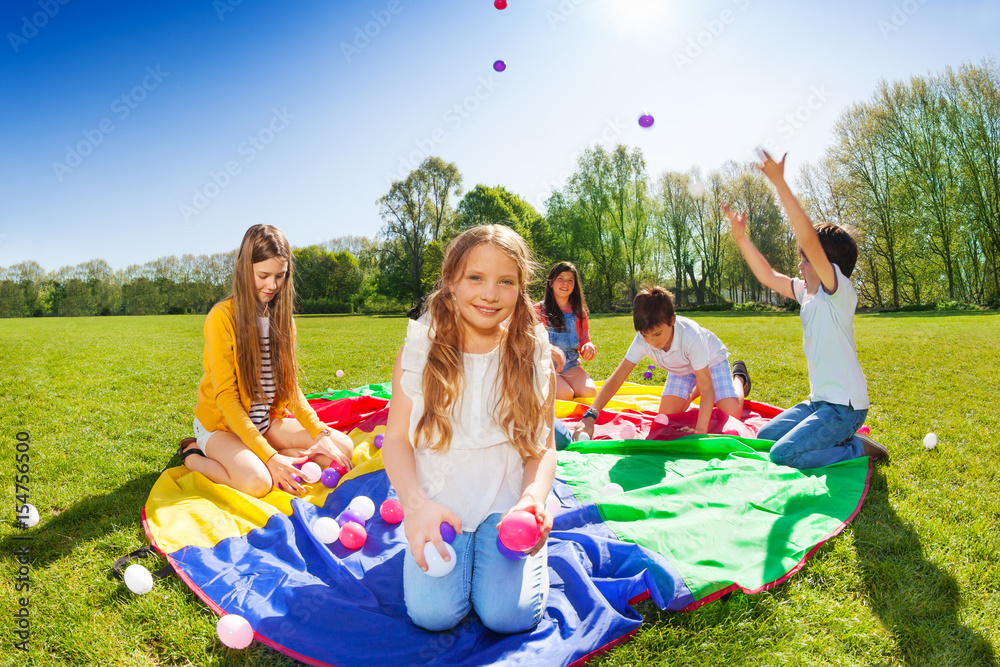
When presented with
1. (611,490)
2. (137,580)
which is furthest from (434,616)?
(611,490)

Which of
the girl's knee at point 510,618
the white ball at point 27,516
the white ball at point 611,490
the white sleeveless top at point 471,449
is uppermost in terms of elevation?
the white sleeveless top at point 471,449

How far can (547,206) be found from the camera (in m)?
41.6

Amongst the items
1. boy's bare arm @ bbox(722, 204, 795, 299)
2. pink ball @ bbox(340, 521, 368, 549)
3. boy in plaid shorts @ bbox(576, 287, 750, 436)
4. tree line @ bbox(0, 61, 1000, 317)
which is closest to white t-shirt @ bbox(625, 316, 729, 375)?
boy in plaid shorts @ bbox(576, 287, 750, 436)

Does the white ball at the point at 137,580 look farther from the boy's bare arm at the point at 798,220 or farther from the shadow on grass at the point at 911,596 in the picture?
the boy's bare arm at the point at 798,220

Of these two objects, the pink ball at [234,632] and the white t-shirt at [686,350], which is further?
the white t-shirt at [686,350]

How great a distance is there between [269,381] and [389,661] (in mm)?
2833

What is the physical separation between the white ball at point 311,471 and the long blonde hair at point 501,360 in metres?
1.83

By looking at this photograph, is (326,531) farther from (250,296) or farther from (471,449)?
(250,296)

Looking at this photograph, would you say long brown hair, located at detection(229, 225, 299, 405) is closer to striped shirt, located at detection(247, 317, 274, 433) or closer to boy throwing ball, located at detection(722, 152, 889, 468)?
striped shirt, located at detection(247, 317, 274, 433)

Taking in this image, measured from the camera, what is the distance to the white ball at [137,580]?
273cm

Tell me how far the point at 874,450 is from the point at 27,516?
6.22m

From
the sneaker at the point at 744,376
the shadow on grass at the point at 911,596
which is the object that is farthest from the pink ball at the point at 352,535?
the sneaker at the point at 744,376

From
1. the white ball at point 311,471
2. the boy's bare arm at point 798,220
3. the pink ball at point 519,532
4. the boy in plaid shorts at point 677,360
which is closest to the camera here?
the pink ball at point 519,532

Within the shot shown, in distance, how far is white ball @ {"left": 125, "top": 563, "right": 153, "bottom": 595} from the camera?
273cm
